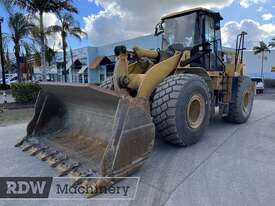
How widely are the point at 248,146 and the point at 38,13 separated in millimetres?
13036

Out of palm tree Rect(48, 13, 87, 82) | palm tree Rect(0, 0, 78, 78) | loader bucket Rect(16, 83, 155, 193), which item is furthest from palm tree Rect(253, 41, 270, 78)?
loader bucket Rect(16, 83, 155, 193)

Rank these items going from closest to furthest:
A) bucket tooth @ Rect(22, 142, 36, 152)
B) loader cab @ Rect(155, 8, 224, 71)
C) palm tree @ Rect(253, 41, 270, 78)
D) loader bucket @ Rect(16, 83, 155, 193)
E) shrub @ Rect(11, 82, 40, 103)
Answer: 1. loader bucket @ Rect(16, 83, 155, 193)
2. bucket tooth @ Rect(22, 142, 36, 152)
3. loader cab @ Rect(155, 8, 224, 71)
4. shrub @ Rect(11, 82, 40, 103)
5. palm tree @ Rect(253, 41, 270, 78)

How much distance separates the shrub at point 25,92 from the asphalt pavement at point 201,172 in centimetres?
691

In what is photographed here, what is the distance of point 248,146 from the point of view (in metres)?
4.76

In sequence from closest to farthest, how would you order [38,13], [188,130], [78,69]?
[188,130]
[38,13]
[78,69]

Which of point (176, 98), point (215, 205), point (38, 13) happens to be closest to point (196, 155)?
point (176, 98)

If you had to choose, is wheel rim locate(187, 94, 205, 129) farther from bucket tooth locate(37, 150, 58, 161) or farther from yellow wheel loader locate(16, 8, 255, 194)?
bucket tooth locate(37, 150, 58, 161)

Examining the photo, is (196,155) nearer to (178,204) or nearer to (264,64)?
(178,204)

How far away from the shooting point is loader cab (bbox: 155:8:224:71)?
5.39 meters

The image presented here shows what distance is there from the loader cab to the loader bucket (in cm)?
248

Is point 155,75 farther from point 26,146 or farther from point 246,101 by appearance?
point 246,101

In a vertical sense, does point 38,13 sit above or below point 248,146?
above

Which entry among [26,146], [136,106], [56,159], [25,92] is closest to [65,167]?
[56,159]

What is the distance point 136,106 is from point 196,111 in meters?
1.82
